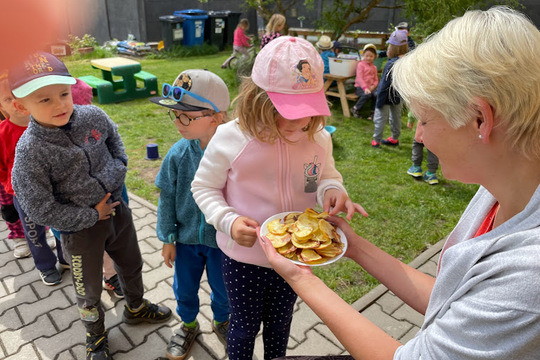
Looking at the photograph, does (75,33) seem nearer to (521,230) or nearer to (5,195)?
(521,230)

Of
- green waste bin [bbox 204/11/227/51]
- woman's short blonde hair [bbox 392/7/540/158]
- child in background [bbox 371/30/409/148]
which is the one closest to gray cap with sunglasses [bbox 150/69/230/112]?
woman's short blonde hair [bbox 392/7/540/158]

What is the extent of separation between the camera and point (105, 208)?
8.46ft

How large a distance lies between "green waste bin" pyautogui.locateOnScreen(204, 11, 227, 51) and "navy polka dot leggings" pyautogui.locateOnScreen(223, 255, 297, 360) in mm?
14392

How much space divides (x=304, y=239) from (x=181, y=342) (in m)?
1.49

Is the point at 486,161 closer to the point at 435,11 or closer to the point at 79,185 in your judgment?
the point at 79,185

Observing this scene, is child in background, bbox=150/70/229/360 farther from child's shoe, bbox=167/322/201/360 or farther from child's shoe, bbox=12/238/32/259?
child's shoe, bbox=12/238/32/259

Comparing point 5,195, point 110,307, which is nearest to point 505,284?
point 110,307

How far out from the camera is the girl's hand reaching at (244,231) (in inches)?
76.7

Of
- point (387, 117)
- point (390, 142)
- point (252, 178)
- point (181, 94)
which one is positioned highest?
point (181, 94)

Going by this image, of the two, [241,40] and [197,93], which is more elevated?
[197,93]

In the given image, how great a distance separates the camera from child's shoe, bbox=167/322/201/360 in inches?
110

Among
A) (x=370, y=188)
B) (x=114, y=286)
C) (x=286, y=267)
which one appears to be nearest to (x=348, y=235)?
(x=286, y=267)

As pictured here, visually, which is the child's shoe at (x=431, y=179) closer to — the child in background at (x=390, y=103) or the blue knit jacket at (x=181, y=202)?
the child in background at (x=390, y=103)

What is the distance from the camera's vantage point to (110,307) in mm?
3275
